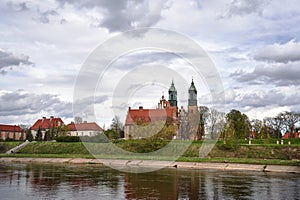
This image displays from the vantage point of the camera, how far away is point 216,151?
187 ft

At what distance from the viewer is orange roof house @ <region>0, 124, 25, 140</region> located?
133575 millimetres

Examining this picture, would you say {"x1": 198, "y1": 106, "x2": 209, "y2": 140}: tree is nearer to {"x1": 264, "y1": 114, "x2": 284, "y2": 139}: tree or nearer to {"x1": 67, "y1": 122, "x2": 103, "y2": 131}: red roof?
{"x1": 264, "y1": 114, "x2": 284, "y2": 139}: tree

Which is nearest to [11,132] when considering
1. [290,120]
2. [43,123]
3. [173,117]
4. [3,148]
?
[43,123]

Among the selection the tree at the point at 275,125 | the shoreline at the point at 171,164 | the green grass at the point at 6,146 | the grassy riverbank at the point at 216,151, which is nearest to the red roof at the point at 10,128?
the green grass at the point at 6,146

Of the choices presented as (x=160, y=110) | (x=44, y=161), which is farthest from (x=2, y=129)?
(x=44, y=161)

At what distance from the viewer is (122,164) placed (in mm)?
47750

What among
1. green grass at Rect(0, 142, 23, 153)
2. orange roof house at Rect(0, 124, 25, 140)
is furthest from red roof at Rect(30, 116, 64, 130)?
green grass at Rect(0, 142, 23, 153)

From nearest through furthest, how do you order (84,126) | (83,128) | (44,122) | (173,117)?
(173,117)
(83,128)
(84,126)
(44,122)

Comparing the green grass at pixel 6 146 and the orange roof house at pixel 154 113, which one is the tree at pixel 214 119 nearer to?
the orange roof house at pixel 154 113

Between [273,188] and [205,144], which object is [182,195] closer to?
[273,188]

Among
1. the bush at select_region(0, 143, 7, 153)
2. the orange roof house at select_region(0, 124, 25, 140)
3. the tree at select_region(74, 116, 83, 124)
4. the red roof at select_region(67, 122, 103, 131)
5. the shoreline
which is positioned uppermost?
the tree at select_region(74, 116, 83, 124)

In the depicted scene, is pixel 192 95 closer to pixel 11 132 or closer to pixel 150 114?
pixel 150 114

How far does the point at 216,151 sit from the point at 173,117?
35424 millimetres

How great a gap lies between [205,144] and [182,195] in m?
40.8
